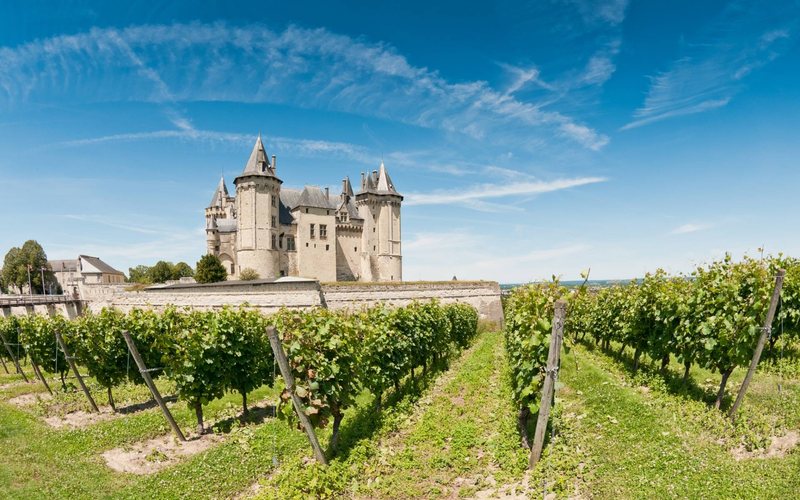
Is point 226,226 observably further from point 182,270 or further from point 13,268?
point 13,268

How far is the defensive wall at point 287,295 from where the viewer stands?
3186cm

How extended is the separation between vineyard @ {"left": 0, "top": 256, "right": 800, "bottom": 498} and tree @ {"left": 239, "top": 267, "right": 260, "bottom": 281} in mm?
26673

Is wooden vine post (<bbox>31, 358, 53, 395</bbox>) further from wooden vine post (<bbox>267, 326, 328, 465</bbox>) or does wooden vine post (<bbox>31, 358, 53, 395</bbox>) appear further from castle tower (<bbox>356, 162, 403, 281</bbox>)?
castle tower (<bbox>356, 162, 403, 281</bbox>)

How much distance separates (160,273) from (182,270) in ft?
17.2

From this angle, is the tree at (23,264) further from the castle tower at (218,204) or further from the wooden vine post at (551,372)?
the wooden vine post at (551,372)

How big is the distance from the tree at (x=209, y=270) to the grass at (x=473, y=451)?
31.0 m

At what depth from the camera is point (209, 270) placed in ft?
141

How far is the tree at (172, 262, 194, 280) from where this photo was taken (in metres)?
63.9

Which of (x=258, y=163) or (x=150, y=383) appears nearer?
(x=150, y=383)

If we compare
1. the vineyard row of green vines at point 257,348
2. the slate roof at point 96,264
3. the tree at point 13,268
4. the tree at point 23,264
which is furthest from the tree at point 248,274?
the tree at point 13,268

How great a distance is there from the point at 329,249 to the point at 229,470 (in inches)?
1630

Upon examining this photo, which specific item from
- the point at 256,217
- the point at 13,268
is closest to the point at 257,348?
the point at 256,217

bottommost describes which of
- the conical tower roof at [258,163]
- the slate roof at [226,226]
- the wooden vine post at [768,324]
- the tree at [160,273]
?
the wooden vine post at [768,324]

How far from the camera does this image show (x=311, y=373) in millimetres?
8672
